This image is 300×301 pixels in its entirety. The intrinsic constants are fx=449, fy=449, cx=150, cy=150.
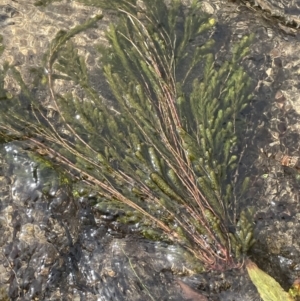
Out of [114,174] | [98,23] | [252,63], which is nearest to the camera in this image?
[114,174]

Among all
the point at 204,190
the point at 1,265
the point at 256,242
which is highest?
the point at 204,190

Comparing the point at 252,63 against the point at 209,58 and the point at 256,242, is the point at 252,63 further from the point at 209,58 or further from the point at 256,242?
the point at 256,242

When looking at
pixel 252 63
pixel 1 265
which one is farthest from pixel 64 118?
pixel 252 63

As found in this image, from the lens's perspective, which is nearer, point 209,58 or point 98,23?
point 209,58

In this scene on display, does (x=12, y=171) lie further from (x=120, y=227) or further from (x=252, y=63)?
(x=252, y=63)

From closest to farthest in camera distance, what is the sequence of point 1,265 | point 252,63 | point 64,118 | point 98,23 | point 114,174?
point 1,265 → point 114,174 → point 64,118 → point 252,63 → point 98,23

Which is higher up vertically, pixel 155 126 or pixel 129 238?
pixel 155 126

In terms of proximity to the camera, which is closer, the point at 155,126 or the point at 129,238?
the point at 129,238

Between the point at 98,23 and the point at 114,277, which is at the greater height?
the point at 98,23
